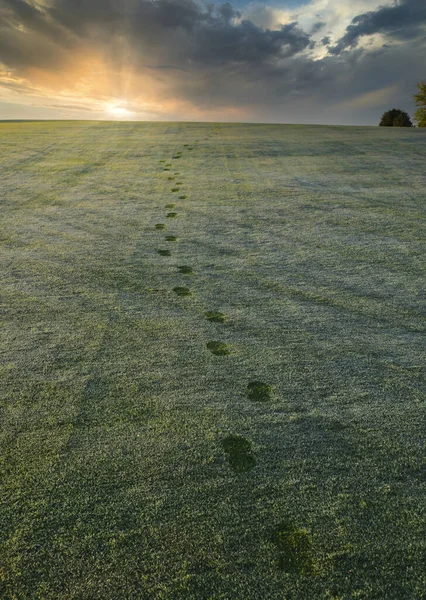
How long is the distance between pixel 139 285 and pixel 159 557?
174 inches

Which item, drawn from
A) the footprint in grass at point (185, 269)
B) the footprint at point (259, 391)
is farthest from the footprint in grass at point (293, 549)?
the footprint in grass at point (185, 269)

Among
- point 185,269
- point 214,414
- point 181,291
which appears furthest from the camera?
point 185,269

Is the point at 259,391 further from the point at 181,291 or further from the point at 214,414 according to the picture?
the point at 181,291

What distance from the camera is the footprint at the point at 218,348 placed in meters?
4.33

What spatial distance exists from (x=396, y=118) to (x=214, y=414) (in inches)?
2034

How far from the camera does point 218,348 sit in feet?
14.5

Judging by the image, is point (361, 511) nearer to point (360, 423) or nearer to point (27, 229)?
point (360, 423)

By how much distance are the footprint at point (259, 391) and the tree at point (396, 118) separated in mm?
50334

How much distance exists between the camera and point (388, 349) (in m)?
4.39

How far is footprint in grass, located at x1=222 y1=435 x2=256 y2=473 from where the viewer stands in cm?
281

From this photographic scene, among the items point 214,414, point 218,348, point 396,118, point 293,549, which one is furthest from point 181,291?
point 396,118

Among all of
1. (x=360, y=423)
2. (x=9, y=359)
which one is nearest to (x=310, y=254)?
(x=360, y=423)

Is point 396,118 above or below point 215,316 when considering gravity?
above

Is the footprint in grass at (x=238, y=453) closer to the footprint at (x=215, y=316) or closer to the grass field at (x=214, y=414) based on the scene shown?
the grass field at (x=214, y=414)
